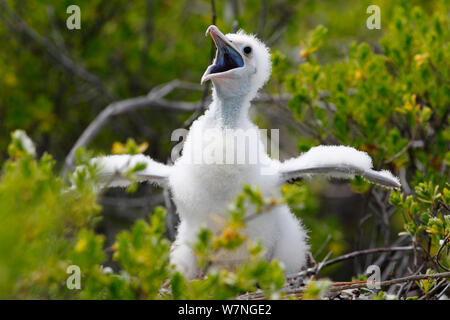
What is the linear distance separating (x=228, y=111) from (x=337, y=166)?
1.97 ft

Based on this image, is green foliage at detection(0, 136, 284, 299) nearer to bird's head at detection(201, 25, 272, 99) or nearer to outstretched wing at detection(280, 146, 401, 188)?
outstretched wing at detection(280, 146, 401, 188)

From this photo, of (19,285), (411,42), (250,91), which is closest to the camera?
(19,285)

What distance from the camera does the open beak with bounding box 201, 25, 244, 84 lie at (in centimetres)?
289

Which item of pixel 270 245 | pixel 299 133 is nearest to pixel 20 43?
pixel 299 133

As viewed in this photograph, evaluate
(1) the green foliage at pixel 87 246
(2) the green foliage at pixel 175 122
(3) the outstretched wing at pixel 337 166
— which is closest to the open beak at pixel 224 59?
(3) the outstretched wing at pixel 337 166

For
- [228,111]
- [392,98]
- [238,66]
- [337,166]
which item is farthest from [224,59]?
[392,98]

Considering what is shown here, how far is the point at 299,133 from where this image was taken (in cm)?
465

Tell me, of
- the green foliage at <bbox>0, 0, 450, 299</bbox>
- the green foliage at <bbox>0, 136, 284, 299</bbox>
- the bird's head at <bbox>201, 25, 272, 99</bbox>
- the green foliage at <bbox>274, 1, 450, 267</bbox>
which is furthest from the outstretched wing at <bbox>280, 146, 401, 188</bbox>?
the green foliage at <bbox>0, 136, 284, 299</bbox>

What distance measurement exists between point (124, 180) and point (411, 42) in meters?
2.15

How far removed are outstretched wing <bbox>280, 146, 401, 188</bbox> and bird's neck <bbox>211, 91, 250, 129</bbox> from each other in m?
0.32

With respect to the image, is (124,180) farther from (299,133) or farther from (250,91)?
(299,133)

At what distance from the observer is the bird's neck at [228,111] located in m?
2.95

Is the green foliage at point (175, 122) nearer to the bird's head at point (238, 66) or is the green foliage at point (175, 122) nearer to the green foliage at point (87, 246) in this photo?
Result: the green foliage at point (87, 246)

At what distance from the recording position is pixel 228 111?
2.97 m
